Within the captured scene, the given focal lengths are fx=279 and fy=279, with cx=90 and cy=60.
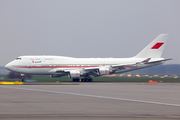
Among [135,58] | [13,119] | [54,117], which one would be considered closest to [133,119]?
[54,117]

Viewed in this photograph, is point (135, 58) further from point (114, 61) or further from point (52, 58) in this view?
point (52, 58)

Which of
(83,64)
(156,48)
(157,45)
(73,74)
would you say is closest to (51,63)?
(73,74)

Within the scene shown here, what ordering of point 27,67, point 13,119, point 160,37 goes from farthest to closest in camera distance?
point 160,37 → point 27,67 → point 13,119

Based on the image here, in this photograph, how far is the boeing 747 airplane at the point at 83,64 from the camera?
53.8 meters

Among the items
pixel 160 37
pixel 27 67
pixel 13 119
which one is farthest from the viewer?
pixel 160 37

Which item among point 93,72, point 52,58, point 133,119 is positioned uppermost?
point 52,58

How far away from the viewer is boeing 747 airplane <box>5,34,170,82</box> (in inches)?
2120

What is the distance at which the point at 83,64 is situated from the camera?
5566cm

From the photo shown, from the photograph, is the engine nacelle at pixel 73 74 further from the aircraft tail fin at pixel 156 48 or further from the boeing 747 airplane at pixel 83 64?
the aircraft tail fin at pixel 156 48

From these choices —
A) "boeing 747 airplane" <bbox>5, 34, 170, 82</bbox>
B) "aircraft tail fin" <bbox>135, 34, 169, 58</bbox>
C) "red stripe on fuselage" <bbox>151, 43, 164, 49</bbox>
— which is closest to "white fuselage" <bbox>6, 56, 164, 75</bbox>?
"boeing 747 airplane" <bbox>5, 34, 170, 82</bbox>

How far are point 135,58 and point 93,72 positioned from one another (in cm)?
970

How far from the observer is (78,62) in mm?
55656

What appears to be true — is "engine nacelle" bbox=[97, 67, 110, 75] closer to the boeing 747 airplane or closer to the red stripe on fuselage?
the boeing 747 airplane

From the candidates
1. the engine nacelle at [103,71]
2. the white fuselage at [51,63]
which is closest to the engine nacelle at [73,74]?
the white fuselage at [51,63]
